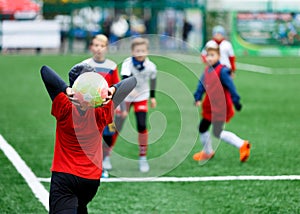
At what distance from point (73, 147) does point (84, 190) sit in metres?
0.33

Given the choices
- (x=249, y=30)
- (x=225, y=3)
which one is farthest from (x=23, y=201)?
(x=225, y=3)

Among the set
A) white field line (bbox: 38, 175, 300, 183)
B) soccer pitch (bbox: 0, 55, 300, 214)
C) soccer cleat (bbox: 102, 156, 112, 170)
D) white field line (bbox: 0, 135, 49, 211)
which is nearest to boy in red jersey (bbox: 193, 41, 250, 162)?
soccer pitch (bbox: 0, 55, 300, 214)

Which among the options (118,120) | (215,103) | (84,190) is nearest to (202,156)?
(215,103)

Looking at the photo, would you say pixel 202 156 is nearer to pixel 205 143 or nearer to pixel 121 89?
pixel 205 143

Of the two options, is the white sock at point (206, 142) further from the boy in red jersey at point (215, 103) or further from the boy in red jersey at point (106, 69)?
the boy in red jersey at point (106, 69)

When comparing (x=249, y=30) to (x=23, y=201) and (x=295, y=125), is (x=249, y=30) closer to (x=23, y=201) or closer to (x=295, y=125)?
(x=295, y=125)

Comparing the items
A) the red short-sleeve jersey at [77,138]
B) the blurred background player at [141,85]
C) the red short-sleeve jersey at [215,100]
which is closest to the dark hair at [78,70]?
the red short-sleeve jersey at [77,138]

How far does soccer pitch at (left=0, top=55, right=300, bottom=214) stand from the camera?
6953mm

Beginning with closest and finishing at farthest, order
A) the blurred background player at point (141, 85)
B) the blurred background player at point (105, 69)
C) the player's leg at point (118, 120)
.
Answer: the blurred background player at point (105, 69) → the blurred background player at point (141, 85) → the player's leg at point (118, 120)

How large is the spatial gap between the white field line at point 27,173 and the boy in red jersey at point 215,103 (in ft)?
7.58

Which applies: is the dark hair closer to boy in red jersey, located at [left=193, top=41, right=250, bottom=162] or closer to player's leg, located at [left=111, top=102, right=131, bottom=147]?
player's leg, located at [left=111, top=102, right=131, bottom=147]

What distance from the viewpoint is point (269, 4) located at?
3919cm

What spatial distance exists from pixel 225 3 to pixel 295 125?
3132 cm

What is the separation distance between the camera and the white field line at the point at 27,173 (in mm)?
7273
